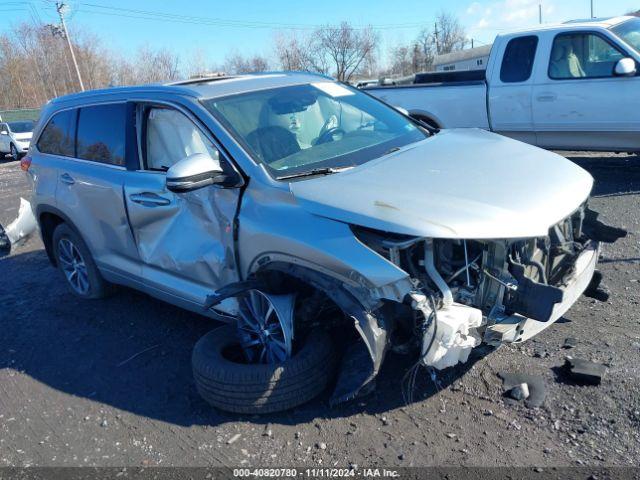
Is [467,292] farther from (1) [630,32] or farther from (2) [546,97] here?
(1) [630,32]

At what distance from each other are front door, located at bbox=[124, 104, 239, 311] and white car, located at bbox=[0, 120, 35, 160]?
67.3ft

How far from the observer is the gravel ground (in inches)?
112

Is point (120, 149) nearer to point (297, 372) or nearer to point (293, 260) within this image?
point (293, 260)

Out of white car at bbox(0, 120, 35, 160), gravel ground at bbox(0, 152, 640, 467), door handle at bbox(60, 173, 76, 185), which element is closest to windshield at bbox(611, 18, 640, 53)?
gravel ground at bbox(0, 152, 640, 467)

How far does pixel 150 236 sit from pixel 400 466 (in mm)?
2380

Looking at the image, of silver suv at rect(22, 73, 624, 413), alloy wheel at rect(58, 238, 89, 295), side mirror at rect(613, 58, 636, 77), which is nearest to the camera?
silver suv at rect(22, 73, 624, 413)

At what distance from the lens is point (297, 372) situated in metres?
3.14

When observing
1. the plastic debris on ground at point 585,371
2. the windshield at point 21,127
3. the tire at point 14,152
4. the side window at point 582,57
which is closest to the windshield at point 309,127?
the plastic debris on ground at point 585,371

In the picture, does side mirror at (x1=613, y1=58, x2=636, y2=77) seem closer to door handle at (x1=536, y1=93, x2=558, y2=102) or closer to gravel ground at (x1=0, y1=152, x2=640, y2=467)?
door handle at (x1=536, y1=93, x2=558, y2=102)

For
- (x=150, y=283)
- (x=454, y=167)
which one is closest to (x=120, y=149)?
(x=150, y=283)

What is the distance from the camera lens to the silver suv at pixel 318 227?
283 cm

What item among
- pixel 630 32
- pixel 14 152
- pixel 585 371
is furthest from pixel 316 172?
pixel 14 152

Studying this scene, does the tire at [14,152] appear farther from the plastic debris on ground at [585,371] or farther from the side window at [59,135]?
the plastic debris on ground at [585,371]

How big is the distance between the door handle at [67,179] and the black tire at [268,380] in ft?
7.66
